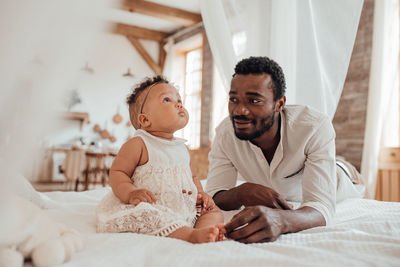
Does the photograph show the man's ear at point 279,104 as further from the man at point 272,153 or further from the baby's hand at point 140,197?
the baby's hand at point 140,197

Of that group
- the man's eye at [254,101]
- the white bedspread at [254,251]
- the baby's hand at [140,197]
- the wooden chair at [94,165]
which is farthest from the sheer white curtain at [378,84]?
the wooden chair at [94,165]

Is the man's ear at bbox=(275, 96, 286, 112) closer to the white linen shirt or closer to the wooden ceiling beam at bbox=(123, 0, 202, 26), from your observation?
the white linen shirt

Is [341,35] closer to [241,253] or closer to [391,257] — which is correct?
[391,257]

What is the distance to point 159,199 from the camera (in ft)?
3.36

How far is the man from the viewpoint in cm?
112

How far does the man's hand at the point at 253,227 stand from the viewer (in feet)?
2.67

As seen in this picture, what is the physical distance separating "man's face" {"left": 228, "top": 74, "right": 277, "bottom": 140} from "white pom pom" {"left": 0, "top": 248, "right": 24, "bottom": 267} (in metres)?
0.93

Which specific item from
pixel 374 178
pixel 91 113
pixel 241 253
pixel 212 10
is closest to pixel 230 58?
pixel 212 10

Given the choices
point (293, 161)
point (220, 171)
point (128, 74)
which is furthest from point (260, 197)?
point (128, 74)

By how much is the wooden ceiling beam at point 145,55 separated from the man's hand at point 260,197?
5802mm

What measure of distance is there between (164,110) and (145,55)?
593 cm

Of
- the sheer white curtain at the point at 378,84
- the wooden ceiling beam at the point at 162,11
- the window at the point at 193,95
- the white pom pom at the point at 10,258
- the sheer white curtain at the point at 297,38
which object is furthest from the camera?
the window at the point at 193,95

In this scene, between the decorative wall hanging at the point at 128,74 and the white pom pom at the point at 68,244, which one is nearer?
the white pom pom at the point at 68,244

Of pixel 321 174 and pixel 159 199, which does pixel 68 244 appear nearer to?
pixel 159 199
